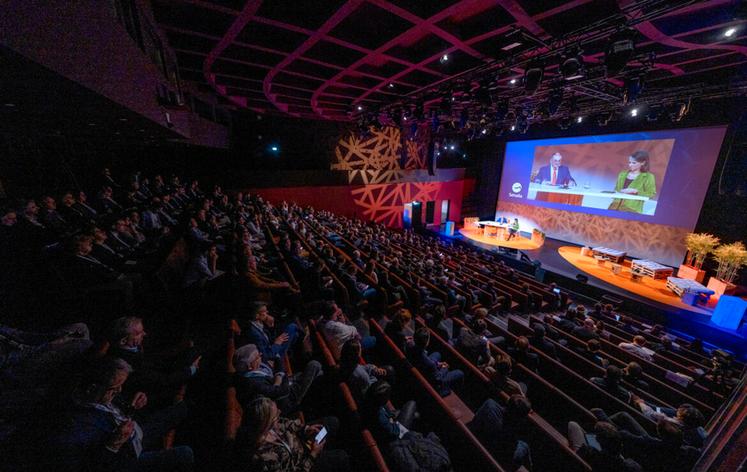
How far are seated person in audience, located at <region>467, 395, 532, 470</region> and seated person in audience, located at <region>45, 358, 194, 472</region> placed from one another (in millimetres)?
2254

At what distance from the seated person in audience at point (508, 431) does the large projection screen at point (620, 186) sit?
38.1 ft

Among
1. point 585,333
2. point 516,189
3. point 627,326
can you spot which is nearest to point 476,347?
point 585,333

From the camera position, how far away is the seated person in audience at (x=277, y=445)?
1.47 meters

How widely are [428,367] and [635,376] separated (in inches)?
116

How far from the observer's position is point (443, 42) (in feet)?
16.4

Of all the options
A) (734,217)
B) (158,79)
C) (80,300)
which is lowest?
(80,300)

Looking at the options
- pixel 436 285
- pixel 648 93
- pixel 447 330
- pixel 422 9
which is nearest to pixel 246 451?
pixel 447 330

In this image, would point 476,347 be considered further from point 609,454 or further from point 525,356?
point 609,454

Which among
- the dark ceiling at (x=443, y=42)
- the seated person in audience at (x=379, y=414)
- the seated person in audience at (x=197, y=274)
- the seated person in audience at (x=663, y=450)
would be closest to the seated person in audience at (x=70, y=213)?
the seated person in audience at (x=197, y=274)

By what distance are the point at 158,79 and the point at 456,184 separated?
15.4m

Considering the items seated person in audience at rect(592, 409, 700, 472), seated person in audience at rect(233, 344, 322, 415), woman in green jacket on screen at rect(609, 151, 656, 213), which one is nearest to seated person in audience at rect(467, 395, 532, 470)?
seated person in audience at rect(592, 409, 700, 472)

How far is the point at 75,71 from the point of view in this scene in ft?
6.18

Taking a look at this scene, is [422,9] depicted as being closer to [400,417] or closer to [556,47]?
[556,47]

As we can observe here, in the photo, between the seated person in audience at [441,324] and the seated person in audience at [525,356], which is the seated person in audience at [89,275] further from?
the seated person in audience at [525,356]
